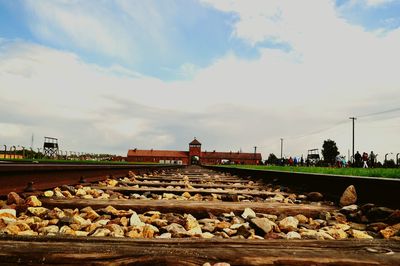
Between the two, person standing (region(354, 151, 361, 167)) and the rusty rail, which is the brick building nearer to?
person standing (region(354, 151, 361, 167))

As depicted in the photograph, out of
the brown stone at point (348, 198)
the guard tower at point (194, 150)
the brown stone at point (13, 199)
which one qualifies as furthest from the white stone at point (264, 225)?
the guard tower at point (194, 150)

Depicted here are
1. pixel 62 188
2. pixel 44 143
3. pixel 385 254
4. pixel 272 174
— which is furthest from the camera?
pixel 44 143

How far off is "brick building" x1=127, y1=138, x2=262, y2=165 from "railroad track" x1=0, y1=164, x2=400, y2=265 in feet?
306

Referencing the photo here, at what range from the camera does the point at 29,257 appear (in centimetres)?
143

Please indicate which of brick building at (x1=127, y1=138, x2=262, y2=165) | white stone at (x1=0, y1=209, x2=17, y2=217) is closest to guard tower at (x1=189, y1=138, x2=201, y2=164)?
brick building at (x1=127, y1=138, x2=262, y2=165)

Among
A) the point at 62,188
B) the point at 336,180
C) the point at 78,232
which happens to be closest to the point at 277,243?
the point at 78,232

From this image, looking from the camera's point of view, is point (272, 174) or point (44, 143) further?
point (44, 143)

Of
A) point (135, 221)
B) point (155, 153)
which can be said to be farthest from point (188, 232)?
point (155, 153)

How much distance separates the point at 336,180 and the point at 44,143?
132 feet

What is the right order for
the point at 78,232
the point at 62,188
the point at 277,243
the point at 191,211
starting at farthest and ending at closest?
the point at 62,188 → the point at 191,211 → the point at 78,232 → the point at 277,243

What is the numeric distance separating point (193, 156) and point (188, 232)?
98370mm

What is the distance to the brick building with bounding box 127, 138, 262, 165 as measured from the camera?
320 ft

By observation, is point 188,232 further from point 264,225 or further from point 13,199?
point 13,199

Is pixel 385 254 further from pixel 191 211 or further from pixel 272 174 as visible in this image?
pixel 272 174
